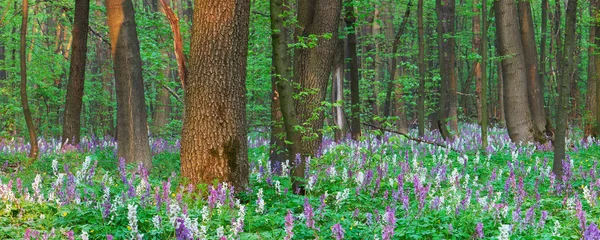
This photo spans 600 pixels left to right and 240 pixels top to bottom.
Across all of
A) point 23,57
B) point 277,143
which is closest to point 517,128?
point 277,143

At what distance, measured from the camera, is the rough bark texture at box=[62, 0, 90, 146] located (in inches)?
500

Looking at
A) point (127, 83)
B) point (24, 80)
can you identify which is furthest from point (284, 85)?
point (24, 80)

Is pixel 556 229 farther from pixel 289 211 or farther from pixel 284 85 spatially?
pixel 284 85

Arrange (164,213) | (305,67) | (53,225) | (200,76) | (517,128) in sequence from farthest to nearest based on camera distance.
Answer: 1. (517,128)
2. (305,67)
3. (200,76)
4. (164,213)
5. (53,225)

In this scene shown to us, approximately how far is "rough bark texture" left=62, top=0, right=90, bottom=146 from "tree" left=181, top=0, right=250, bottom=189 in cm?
738

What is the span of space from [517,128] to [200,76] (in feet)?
32.0

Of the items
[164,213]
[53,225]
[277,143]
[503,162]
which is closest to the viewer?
[53,225]

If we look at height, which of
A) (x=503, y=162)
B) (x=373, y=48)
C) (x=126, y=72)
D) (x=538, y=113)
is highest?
(x=373, y=48)

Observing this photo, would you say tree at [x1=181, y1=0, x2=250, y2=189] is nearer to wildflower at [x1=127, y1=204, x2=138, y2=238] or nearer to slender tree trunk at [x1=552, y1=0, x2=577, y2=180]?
wildflower at [x1=127, y1=204, x2=138, y2=238]

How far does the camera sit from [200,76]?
21.3ft

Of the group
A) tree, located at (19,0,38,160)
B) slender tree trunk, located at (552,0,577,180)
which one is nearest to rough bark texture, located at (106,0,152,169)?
tree, located at (19,0,38,160)

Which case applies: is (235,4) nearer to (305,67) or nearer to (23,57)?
(305,67)

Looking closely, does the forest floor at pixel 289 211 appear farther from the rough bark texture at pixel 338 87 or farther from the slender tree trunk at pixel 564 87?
the rough bark texture at pixel 338 87

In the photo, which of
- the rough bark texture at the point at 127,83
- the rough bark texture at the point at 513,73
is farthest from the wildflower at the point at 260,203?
the rough bark texture at the point at 513,73
